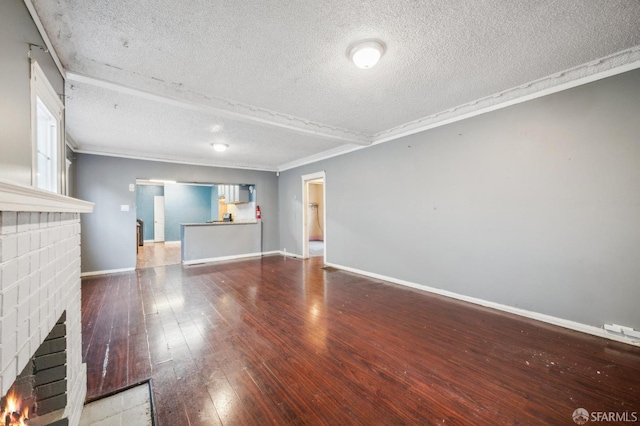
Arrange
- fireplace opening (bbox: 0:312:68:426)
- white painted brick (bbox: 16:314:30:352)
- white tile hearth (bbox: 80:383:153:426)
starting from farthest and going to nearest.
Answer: white tile hearth (bbox: 80:383:153:426), fireplace opening (bbox: 0:312:68:426), white painted brick (bbox: 16:314:30:352)

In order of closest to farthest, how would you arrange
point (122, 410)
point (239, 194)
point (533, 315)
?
point (122, 410) → point (533, 315) → point (239, 194)

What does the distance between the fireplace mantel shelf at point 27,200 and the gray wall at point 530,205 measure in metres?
3.75

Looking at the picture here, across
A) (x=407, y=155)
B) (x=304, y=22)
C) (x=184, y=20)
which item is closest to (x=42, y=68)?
(x=184, y=20)

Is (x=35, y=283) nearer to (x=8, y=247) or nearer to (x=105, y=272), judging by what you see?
(x=8, y=247)

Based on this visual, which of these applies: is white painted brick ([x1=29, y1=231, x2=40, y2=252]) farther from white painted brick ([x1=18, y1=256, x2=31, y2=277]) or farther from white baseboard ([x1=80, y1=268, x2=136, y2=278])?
white baseboard ([x1=80, y1=268, x2=136, y2=278])

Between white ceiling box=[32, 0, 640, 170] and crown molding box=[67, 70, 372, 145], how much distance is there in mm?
14

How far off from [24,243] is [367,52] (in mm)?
2264

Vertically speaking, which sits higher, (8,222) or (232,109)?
(232,109)

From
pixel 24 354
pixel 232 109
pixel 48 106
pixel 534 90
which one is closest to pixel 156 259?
pixel 232 109

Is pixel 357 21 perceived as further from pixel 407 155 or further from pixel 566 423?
pixel 566 423

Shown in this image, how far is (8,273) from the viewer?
74 centimetres

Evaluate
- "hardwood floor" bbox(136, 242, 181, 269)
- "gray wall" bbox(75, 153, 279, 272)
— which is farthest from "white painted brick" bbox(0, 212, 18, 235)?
"hardwood floor" bbox(136, 242, 181, 269)

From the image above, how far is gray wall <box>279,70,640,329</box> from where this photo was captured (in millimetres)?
2256

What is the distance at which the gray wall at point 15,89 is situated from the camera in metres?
1.26
